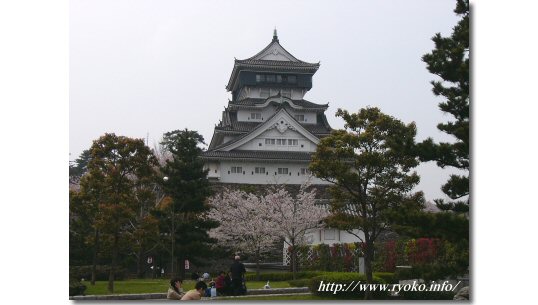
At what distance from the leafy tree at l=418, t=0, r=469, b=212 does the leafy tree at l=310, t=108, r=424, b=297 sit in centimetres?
111

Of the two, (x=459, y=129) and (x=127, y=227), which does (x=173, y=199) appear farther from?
(x=459, y=129)

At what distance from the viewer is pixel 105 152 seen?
11953 mm

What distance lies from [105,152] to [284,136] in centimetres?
1115

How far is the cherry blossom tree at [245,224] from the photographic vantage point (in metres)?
17.7

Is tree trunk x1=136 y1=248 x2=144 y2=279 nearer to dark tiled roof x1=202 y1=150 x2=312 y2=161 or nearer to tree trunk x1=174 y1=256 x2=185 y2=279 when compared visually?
tree trunk x1=174 y1=256 x2=185 y2=279

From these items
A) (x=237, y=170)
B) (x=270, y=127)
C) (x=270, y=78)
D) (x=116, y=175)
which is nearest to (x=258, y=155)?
(x=237, y=170)

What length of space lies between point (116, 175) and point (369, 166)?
467cm

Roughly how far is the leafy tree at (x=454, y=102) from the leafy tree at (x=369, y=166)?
1.11 m

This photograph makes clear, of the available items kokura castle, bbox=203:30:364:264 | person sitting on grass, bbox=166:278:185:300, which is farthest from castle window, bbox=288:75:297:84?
person sitting on grass, bbox=166:278:185:300

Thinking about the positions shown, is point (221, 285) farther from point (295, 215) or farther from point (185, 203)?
point (295, 215)

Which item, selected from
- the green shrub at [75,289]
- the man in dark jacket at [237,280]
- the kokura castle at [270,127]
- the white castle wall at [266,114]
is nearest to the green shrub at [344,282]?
the man in dark jacket at [237,280]

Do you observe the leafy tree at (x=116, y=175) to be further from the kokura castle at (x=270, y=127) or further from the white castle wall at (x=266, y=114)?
the white castle wall at (x=266, y=114)

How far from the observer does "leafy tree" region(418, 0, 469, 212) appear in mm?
8578

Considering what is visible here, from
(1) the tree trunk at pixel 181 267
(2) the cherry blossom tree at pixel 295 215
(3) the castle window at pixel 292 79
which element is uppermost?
(3) the castle window at pixel 292 79
